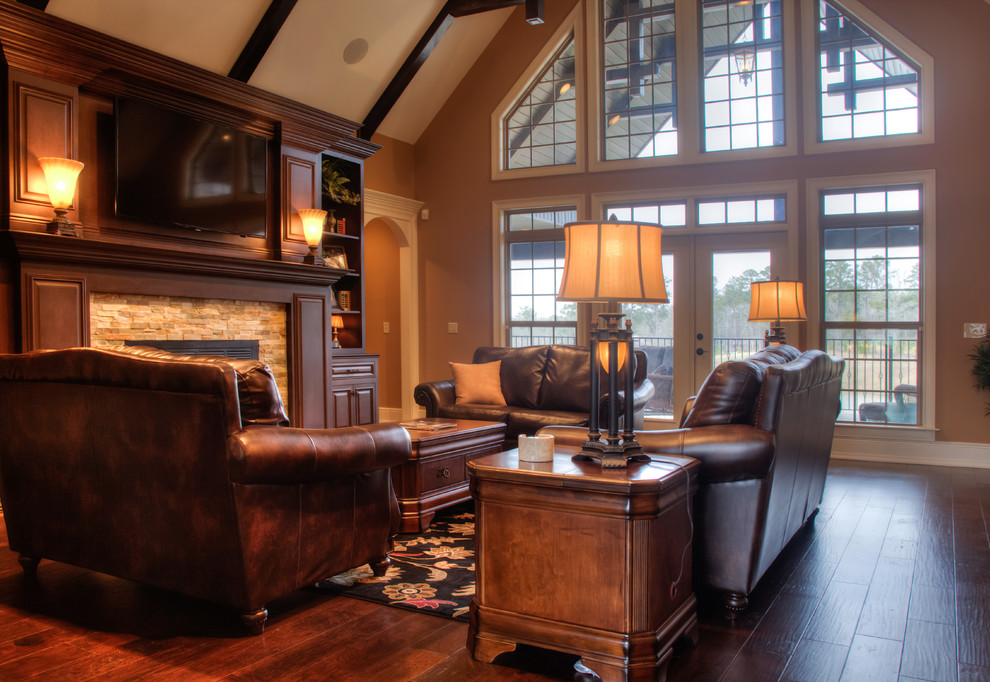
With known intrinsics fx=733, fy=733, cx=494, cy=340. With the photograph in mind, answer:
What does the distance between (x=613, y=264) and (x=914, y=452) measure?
502 centimetres

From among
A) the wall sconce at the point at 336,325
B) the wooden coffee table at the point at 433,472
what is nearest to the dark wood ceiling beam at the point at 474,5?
the wall sconce at the point at 336,325

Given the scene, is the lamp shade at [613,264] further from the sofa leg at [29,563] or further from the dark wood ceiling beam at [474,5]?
the dark wood ceiling beam at [474,5]

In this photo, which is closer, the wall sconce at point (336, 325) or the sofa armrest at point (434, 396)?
the sofa armrest at point (434, 396)

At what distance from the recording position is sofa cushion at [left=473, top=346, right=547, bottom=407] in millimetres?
5762

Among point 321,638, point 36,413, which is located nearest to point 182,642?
point 321,638

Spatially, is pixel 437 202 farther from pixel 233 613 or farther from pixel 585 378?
pixel 233 613

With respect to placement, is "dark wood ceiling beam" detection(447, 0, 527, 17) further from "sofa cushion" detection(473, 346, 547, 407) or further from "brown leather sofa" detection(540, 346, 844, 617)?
"brown leather sofa" detection(540, 346, 844, 617)

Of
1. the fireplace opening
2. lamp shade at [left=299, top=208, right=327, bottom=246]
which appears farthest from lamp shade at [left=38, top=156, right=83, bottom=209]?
lamp shade at [left=299, top=208, right=327, bottom=246]

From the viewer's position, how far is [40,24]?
416 centimetres

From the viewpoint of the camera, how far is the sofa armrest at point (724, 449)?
8.36ft

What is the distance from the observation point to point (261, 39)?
5.71m

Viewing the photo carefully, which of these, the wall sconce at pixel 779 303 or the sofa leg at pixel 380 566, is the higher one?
the wall sconce at pixel 779 303

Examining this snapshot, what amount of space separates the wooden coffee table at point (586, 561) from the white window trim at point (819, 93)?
509 centimetres

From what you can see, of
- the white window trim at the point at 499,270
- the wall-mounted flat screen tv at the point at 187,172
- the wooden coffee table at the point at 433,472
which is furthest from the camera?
the white window trim at the point at 499,270
